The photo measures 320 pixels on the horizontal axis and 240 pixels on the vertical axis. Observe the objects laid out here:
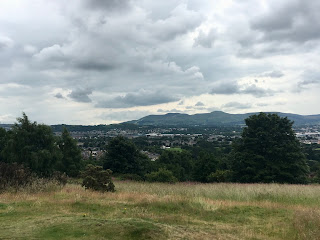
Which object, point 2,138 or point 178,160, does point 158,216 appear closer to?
point 2,138

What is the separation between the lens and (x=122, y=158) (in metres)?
46.3

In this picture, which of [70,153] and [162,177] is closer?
[162,177]

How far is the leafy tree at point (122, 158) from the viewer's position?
45969 millimetres

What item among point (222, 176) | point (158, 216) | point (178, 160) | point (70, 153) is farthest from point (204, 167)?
point (158, 216)

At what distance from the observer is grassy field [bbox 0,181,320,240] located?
637 cm

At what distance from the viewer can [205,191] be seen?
44.8 ft

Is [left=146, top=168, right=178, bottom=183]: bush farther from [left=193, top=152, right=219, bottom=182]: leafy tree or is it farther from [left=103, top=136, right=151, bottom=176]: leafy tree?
[left=103, top=136, right=151, bottom=176]: leafy tree

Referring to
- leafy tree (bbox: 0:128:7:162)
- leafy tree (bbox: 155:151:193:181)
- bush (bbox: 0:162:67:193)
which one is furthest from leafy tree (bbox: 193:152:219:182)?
bush (bbox: 0:162:67:193)

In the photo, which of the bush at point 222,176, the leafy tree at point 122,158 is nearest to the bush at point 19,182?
the bush at point 222,176

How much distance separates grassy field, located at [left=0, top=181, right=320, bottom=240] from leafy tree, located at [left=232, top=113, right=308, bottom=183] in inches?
565

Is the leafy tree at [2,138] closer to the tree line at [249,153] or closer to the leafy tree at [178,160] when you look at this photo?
the tree line at [249,153]

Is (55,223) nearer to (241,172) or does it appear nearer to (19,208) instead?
(19,208)

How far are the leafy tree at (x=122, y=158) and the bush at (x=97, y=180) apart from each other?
31.7 meters

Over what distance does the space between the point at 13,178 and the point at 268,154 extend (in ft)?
80.3
